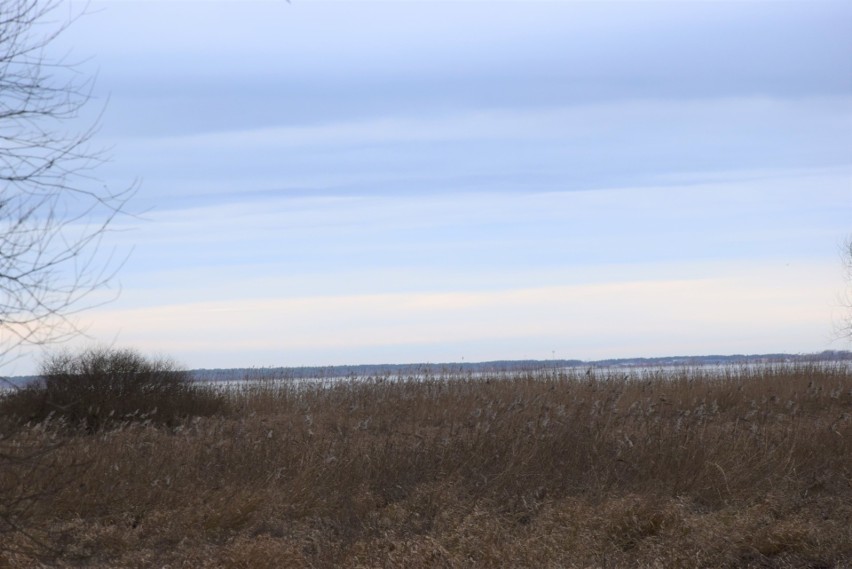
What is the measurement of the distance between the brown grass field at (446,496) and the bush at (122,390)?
1536 mm

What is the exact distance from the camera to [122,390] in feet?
57.9

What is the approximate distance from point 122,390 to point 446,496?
10.1 metres

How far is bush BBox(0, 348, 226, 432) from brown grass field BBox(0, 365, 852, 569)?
1536mm

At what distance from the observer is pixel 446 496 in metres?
9.77

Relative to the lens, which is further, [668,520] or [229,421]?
[229,421]

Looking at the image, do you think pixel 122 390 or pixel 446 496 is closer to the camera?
pixel 446 496

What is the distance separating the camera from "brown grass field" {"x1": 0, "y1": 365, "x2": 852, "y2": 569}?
25.1 feet

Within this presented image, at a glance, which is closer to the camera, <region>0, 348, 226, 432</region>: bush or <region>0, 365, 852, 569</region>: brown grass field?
<region>0, 365, 852, 569</region>: brown grass field

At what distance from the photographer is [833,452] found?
12.1 m

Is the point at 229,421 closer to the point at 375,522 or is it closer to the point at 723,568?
the point at 375,522

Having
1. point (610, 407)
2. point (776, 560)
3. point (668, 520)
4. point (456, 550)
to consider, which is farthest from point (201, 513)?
point (610, 407)

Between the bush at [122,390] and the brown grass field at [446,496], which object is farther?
the bush at [122,390]

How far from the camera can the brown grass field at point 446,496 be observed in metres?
7.66

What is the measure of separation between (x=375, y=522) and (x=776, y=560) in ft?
12.6
